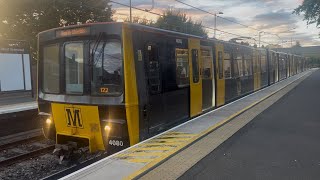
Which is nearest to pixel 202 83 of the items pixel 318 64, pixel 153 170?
pixel 153 170

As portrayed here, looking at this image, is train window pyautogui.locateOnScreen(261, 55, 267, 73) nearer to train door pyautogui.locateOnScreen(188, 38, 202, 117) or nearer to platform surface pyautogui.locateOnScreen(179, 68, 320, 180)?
platform surface pyautogui.locateOnScreen(179, 68, 320, 180)

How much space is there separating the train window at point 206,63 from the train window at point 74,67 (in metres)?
5.25

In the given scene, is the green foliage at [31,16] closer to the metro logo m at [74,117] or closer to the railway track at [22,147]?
the railway track at [22,147]

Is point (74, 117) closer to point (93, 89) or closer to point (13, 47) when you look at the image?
point (93, 89)

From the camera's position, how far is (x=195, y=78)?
37.9 ft

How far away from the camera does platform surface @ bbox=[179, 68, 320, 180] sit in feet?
20.5

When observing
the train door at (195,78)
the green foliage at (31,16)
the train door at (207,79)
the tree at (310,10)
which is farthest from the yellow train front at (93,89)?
the green foliage at (31,16)

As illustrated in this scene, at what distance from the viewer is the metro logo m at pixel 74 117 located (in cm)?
811

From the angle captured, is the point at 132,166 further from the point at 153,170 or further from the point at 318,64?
the point at 318,64

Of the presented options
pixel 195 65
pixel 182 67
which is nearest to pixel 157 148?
pixel 182 67

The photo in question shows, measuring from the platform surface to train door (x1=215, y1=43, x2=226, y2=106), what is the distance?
3005 millimetres

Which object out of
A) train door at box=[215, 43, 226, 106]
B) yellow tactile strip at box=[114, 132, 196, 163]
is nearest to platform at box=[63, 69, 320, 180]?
yellow tactile strip at box=[114, 132, 196, 163]

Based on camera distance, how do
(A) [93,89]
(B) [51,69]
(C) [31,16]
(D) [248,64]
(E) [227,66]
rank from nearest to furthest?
(A) [93,89]
(B) [51,69]
(E) [227,66]
(D) [248,64]
(C) [31,16]

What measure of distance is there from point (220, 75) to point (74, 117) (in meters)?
7.87
